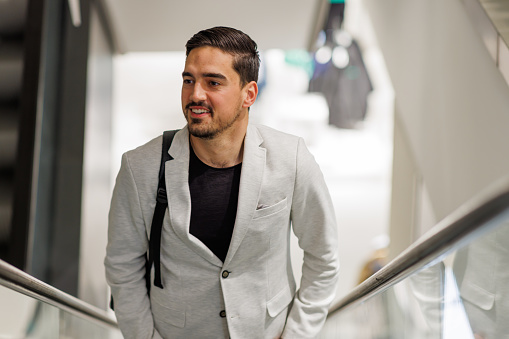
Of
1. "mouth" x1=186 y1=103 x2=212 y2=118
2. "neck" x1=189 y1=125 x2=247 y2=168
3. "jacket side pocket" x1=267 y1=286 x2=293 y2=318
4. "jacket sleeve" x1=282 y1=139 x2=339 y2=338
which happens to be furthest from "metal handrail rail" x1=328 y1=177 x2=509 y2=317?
"mouth" x1=186 y1=103 x2=212 y2=118

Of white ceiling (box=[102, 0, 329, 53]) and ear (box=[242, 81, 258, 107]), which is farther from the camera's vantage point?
white ceiling (box=[102, 0, 329, 53])

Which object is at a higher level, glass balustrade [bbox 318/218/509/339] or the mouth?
the mouth

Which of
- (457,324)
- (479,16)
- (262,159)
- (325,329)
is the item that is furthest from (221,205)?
(479,16)

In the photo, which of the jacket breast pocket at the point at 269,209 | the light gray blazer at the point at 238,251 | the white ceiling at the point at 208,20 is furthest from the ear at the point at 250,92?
the white ceiling at the point at 208,20

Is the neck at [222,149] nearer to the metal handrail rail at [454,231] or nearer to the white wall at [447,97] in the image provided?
the metal handrail rail at [454,231]

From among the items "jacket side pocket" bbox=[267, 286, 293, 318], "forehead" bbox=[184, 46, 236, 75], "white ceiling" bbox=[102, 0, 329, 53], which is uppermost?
"white ceiling" bbox=[102, 0, 329, 53]

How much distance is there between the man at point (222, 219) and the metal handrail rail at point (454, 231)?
28cm

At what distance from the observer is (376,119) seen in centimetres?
1294

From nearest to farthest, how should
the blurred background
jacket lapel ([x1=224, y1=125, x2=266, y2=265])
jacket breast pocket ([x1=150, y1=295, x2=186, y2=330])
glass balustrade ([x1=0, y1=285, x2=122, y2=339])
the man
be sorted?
the man, jacket lapel ([x1=224, y1=125, x2=266, y2=265]), jacket breast pocket ([x1=150, y1=295, x2=186, y2=330]), glass balustrade ([x1=0, y1=285, x2=122, y2=339]), the blurred background

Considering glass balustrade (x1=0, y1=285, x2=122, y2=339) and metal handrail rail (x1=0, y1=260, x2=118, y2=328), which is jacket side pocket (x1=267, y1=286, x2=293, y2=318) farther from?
glass balustrade (x1=0, y1=285, x2=122, y2=339)

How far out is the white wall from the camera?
10.6ft

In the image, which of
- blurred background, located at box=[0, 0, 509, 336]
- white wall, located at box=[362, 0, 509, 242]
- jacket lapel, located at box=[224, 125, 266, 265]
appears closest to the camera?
jacket lapel, located at box=[224, 125, 266, 265]

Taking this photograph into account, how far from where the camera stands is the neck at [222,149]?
212cm

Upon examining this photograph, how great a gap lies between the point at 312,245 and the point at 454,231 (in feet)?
2.42
